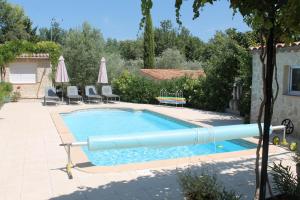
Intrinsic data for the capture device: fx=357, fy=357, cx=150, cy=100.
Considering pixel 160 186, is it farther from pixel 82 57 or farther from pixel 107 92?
pixel 82 57

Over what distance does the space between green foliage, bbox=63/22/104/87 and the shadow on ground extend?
16779mm

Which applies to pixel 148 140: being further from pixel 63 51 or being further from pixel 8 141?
pixel 63 51

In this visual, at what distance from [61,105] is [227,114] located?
9431 mm

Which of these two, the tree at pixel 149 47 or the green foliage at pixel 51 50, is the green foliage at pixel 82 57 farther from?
the tree at pixel 149 47

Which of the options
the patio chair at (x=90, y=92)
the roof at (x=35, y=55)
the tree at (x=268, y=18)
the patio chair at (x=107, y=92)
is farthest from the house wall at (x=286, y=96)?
the roof at (x=35, y=55)

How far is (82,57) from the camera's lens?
2317cm

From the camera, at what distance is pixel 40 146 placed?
9.77 metres

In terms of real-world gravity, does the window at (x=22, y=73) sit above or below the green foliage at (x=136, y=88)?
above

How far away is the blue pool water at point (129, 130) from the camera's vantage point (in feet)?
34.1

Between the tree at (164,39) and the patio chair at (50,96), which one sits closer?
the patio chair at (50,96)

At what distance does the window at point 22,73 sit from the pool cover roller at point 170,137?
56.8 feet

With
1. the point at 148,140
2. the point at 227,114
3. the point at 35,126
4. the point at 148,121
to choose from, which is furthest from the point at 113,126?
the point at 148,140

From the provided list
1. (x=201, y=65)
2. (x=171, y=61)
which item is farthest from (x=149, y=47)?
(x=201, y=65)

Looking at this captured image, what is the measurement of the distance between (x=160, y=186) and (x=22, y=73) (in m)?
19.9
